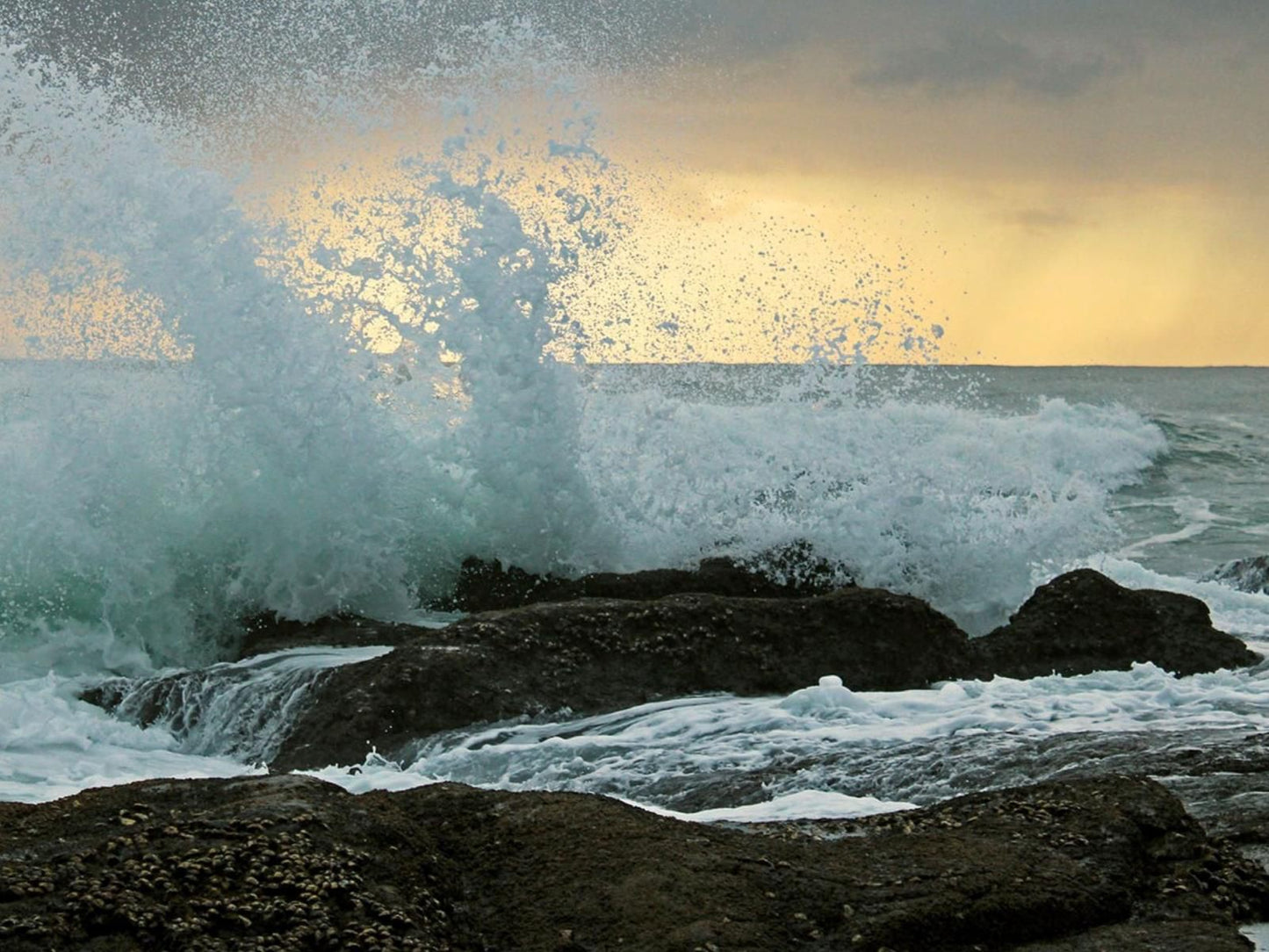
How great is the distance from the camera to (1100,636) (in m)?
7.70

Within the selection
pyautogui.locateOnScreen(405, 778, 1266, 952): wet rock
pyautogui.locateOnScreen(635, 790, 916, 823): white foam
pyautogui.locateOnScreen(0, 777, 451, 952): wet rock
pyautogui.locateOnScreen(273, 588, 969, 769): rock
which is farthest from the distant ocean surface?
pyautogui.locateOnScreen(0, 777, 451, 952): wet rock

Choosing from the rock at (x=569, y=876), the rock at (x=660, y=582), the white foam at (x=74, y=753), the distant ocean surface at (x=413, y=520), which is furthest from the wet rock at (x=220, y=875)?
the rock at (x=660, y=582)

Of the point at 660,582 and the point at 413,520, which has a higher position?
the point at 413,520

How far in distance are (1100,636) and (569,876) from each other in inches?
202

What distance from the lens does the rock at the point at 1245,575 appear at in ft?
36.0

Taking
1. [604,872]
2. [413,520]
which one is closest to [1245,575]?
[413,520]

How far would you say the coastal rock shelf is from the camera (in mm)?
6480

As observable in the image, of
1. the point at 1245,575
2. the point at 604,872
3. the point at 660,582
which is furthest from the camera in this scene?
the point at 1245,575

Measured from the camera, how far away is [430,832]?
3.51 meters

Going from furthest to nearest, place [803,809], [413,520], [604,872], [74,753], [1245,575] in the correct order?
1. [1245,575]
2. [413,520]
3. [74,753]
4. [803,809]
5. [604,872]

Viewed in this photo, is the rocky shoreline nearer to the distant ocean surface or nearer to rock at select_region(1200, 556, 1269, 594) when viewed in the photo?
the distant ocean surface

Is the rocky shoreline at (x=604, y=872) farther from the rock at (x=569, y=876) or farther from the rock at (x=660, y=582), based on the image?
the rock at (x=660, y=582)

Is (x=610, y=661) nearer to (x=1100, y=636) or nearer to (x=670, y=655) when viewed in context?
(x=670, y=655)

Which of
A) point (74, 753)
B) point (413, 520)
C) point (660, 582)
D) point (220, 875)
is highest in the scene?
point (413, 520)
